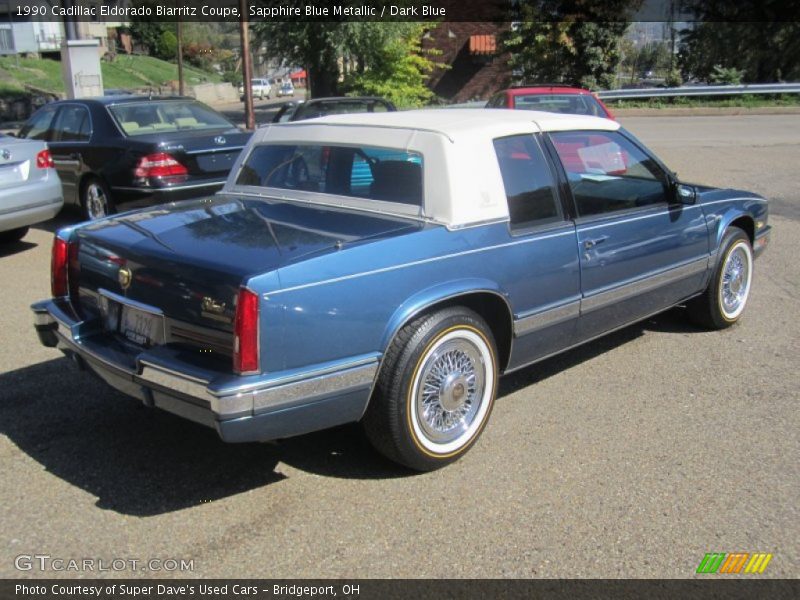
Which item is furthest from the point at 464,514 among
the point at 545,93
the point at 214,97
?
the point at 214,97

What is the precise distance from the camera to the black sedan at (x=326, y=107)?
39.5 ft

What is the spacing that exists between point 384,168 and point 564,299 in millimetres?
1227

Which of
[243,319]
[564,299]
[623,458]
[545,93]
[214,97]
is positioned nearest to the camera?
[243,319]

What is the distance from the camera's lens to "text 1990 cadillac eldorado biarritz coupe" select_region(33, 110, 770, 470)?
3398 mm

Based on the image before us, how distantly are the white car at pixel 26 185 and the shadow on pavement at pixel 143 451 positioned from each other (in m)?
3.81

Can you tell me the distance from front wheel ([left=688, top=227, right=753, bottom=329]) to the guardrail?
21.6m

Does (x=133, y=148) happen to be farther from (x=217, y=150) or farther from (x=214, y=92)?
(x=214, y=92)

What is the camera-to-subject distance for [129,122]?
9.23 m

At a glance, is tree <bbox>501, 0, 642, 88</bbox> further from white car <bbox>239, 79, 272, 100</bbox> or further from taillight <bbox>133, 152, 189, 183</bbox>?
white car <bbox>239, 79, 272, 100</bbox>

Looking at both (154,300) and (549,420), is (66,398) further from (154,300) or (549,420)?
(549,420)

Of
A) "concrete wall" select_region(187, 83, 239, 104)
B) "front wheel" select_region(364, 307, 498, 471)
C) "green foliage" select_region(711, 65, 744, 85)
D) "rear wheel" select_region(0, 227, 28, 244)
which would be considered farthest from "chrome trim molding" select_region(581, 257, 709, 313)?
"concrete wall" select_region(187, 83, 239, 104)

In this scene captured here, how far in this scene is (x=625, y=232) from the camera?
4926 mm

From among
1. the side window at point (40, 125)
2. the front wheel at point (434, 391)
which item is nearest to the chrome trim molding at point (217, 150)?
the side window at point (40, 125)

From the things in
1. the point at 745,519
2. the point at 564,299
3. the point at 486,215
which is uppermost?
the point at 486,215
